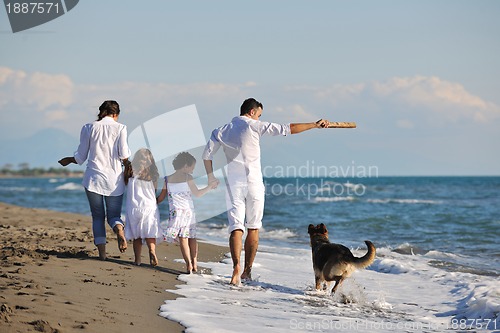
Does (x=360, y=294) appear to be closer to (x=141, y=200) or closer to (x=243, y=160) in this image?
(x=243, y=160)

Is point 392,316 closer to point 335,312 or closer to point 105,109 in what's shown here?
point 335,312

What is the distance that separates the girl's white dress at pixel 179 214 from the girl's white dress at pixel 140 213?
0.66 feet

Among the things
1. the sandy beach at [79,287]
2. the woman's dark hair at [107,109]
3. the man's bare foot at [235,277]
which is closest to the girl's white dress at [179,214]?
the sandy beach at [79,287]

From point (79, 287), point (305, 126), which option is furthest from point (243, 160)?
point (79, 287)

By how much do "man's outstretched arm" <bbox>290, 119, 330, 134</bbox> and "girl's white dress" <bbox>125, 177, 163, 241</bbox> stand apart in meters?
1.96

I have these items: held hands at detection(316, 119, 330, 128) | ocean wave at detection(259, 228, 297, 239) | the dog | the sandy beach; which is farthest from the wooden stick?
ocean wave at detection(259, 228, 297, 239)

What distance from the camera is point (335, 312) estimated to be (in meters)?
5.91

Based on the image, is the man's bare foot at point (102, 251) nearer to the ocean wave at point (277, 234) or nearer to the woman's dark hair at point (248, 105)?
the woman's dark hair at point (248, 105)

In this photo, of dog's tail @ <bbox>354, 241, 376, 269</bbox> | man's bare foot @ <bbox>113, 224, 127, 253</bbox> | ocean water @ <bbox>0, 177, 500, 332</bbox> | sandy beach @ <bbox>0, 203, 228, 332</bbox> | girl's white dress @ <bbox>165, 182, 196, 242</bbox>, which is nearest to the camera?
sandy beach @ <bbox>0, 203, 228, 332</bbox>

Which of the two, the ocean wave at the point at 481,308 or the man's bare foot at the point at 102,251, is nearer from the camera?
the ocean wave at the point at 481,308

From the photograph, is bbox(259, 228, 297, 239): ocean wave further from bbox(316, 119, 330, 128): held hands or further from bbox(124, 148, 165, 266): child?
bbox(316, 119, 330, 128): held hands

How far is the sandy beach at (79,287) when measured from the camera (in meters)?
4.44

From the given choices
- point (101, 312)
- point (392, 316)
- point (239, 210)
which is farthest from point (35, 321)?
point (392, 316)

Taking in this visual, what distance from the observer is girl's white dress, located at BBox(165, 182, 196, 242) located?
7.29 m
